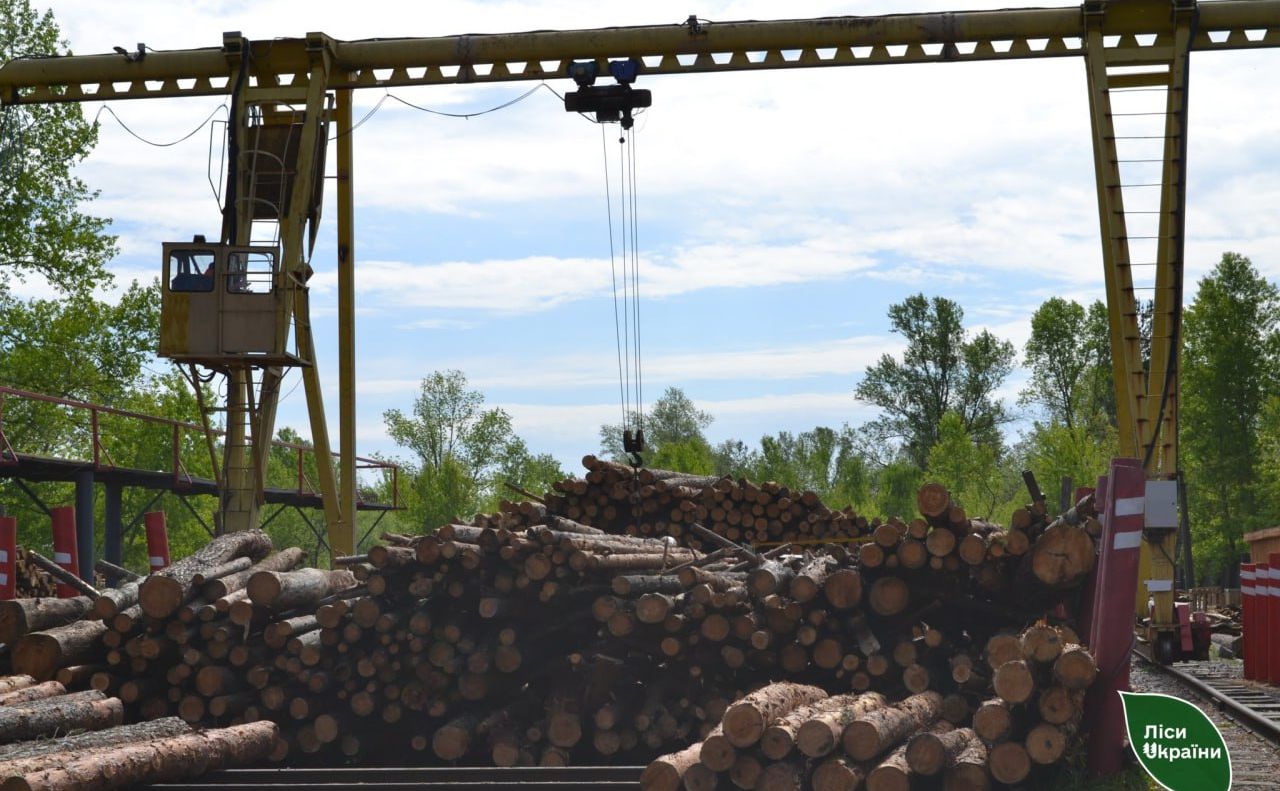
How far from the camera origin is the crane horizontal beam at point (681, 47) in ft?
55.5

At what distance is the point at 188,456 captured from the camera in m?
53.2

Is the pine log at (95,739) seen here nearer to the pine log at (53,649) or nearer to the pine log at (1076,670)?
the pine log at (53,649)

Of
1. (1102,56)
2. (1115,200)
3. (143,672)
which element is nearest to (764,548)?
(1115,200)

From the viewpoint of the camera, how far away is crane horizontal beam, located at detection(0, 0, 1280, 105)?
16.9 metres

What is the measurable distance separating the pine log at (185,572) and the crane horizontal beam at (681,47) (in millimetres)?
7538

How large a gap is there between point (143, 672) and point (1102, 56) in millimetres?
12985

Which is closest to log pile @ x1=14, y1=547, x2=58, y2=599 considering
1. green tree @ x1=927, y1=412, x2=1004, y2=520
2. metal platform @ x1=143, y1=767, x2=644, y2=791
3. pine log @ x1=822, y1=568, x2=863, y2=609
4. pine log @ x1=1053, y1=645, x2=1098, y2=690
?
metal platform @ x1=143, y1=767, x2=644, y2=791

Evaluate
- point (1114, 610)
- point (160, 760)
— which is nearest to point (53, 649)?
point (160, 760)

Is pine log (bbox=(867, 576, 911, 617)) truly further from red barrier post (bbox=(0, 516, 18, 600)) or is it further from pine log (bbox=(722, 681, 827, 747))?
red barrier post (bbox=(0, 516, 18, 600))

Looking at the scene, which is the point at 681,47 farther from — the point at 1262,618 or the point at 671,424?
the point at 671,424

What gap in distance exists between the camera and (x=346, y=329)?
60.4 ft

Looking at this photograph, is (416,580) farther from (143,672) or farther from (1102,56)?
(1102,56)

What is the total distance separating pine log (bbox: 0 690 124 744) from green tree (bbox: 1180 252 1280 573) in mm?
42957
